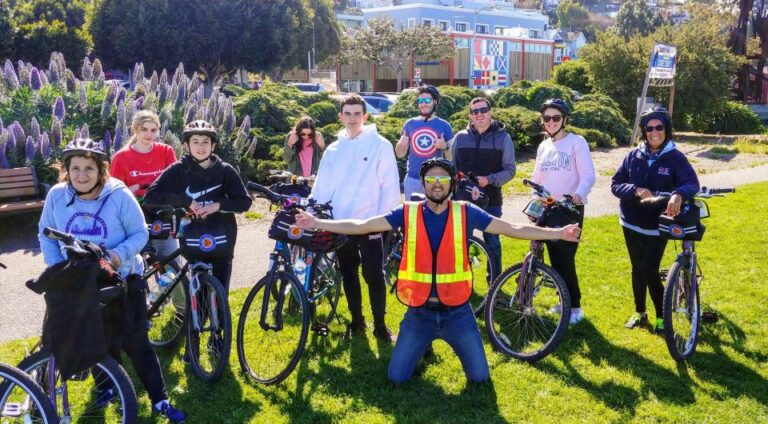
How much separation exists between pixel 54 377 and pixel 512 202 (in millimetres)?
8852

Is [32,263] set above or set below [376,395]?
above

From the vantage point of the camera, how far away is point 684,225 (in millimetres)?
A: 4906

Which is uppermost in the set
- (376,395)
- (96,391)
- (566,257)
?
(566,257)

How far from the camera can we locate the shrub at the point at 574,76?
26.0 metres

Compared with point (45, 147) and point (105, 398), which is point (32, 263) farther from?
point (105, 398)

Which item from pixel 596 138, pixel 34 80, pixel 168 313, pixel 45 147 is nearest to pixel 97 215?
pixel 168 313

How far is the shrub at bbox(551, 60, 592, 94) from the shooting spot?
2595 cm

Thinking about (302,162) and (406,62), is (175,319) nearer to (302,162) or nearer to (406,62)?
(302,162)

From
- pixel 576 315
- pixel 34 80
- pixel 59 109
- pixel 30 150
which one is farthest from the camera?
pixel 34 80

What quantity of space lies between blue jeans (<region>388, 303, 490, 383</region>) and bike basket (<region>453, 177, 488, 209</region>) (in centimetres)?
146

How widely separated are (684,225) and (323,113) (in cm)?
1143

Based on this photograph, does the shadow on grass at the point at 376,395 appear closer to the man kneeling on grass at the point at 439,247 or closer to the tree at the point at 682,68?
the man kneeling on grass at the point at 439,247

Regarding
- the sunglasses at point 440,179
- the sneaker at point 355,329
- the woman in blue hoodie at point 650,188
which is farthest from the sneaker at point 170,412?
the woman in blue hoodie at point 650,188

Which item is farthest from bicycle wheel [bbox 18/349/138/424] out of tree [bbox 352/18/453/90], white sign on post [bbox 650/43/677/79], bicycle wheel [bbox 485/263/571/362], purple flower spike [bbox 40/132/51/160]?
tree [bbox 352/18/453/90]
